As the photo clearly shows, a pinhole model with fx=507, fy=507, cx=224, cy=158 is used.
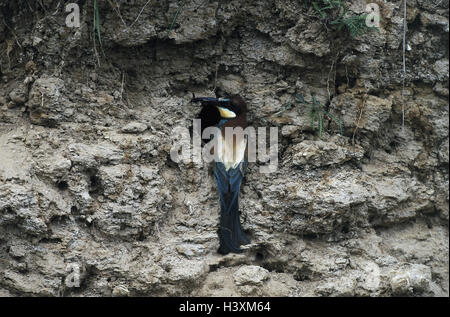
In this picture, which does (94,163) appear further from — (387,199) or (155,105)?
(387,199)

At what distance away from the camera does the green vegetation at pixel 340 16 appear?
8.83ft

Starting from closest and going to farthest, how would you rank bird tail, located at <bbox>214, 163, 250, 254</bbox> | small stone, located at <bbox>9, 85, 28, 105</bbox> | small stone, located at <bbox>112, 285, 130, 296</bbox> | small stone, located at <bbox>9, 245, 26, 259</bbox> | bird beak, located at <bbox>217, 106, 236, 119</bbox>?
small stone, located at <bbox>9, 245, 26, 259</bbox> < small stone, located at <bbox>112, 285, 130, 296</bbox> < small stone, located at <bbox>9, 85, 28, 105</bbox> < bird tail, located at <bbox>214, 163, 250, 254</bbox> < bird beak, located at <bbox>217, 106, 236, 119</bbox>

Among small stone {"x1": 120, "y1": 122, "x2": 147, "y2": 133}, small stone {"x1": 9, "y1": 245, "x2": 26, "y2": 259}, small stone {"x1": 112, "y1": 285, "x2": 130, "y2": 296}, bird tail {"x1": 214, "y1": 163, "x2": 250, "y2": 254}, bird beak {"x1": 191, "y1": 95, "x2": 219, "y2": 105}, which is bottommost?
small stone {"x1": 112, "y1": 285, "x2": 130, "y2": 296}

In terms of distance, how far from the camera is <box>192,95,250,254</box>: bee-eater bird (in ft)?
9.20

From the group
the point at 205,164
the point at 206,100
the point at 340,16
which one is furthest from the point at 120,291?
the point at 340,16

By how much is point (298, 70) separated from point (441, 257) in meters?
1.39

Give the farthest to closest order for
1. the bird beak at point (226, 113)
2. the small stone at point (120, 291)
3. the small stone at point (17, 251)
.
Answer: the bird beak at point (226, 113), the small stone at point (120, 291), the small stone at point (17, 251)

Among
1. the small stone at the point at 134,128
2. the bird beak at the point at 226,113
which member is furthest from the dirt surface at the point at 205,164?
the bird beak at the point at 226,113

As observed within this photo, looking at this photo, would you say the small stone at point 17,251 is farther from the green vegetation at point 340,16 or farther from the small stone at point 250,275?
the green vegetation at point 340,16

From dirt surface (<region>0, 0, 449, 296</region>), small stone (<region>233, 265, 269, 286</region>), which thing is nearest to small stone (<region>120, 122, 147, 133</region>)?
dirt surface (<region>0, 0, 449, 296</region>)

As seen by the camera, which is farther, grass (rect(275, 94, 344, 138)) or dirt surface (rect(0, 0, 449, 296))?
grass (rect(275, 94, 344, 138))

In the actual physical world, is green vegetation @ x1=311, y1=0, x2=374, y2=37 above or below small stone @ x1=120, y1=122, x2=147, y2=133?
above

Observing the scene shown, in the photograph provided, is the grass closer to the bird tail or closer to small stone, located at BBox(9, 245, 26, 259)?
the bird tail

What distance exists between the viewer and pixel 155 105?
2850 mm
